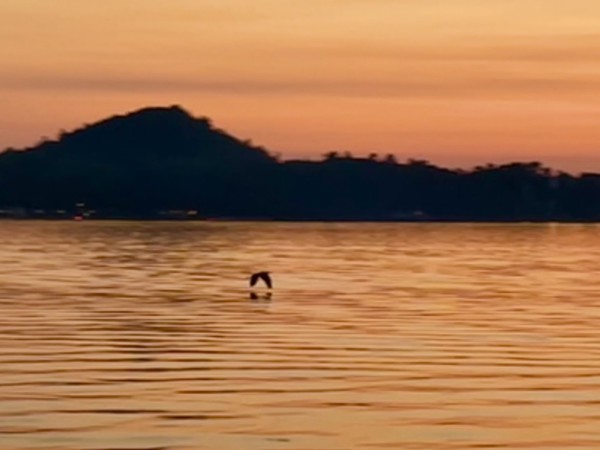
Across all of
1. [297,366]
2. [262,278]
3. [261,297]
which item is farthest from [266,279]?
[297,366]

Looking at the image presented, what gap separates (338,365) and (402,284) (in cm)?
2431

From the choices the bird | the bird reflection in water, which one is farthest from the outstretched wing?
the bird reflection in water

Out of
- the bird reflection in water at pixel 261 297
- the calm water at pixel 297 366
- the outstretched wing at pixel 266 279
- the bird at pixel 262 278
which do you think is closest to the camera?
the calm water at pixel 297 366

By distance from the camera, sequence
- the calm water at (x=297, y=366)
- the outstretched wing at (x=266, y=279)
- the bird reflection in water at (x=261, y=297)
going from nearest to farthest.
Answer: the calm water at (x=297, y=366) → the bird reflection in water at (x=261, y=297) → the outstretched wing at (x=266, y=279)

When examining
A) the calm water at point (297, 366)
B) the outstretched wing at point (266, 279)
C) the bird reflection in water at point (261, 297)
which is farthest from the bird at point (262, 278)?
the bird reflection in water at point (261, 297)

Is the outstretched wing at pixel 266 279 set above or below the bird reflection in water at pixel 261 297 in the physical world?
above

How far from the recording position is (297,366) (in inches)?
904

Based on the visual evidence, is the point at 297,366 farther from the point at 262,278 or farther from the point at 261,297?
the point at 262,278

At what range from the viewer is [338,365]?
2317 centimetres

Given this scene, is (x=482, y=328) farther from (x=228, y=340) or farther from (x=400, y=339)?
(x=228, y=340)

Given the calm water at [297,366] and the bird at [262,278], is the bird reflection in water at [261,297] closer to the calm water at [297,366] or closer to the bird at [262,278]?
the calm water at [297,366]

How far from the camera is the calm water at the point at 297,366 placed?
16953 mm

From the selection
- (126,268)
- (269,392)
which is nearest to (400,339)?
(269,392)

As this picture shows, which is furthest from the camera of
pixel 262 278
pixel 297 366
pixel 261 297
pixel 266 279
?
pixel 262 278
